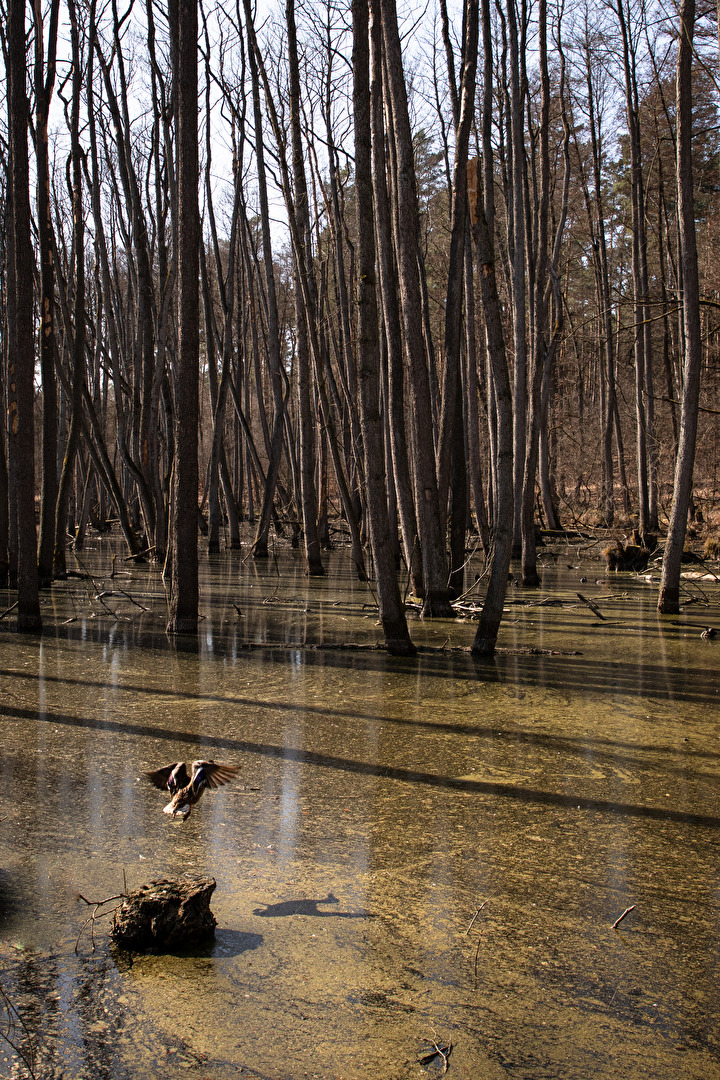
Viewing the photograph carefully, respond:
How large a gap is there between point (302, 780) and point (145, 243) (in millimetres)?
11413

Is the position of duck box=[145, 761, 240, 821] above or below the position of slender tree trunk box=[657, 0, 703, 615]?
below

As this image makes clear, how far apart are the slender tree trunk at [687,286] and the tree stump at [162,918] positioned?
692 centimetres

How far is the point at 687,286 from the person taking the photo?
8227 mm

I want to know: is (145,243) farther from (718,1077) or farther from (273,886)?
(718,1077)

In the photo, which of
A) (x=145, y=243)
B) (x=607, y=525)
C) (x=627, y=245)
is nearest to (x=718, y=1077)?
(x=145, y=243)

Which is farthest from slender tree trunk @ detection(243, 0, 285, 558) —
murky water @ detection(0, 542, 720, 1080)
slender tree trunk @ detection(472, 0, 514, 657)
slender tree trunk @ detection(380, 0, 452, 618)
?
murky water @ detection(0, 542, 720, 1080)

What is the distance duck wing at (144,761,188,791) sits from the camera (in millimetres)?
3053

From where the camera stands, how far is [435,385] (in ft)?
44.7

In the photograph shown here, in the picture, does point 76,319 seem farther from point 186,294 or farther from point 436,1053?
point 436,1053

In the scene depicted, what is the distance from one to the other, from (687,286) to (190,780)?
7132 millimetres

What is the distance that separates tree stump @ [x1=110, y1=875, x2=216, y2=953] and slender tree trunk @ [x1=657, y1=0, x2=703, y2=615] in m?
6.92

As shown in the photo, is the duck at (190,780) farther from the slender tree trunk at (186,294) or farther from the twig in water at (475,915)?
the slender tree trunk at (186,294)

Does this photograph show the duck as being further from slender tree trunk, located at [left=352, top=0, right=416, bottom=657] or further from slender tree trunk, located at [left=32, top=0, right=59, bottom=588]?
slender tree trunk, located at [left=32, top=0, right=59, bottom=588]

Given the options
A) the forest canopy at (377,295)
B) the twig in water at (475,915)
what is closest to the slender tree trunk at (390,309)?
the forest canopy at (377,295)
